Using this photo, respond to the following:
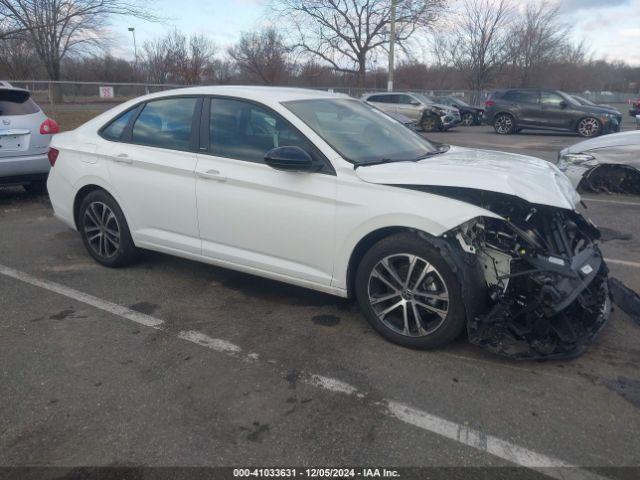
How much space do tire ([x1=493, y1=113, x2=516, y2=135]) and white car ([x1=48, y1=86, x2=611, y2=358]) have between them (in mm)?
18040

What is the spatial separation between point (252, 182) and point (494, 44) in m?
42.0

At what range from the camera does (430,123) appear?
2209 centimetres

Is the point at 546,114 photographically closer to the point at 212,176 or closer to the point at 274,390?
the point at 212,176

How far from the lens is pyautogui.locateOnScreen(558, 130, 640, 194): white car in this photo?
798 cm

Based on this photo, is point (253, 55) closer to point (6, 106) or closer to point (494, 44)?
point (494, 44)

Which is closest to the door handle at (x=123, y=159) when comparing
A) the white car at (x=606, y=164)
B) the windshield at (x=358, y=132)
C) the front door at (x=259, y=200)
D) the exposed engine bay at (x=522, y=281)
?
the front door at (x=259, y=200)

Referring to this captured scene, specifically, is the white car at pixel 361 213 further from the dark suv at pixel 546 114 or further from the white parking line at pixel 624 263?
the dark suv at pixel 546 114

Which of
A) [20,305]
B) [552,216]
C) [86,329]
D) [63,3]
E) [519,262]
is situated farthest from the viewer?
[63,3]

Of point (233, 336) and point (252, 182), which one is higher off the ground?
point (252, 182)

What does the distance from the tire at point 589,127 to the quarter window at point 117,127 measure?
1850cm

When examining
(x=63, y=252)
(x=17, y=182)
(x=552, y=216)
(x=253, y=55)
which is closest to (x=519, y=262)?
(x=552, y=216)

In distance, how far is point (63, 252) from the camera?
564 cm

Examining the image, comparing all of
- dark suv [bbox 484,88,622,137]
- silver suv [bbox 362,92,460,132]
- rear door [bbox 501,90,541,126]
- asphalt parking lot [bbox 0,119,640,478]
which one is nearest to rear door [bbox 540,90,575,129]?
dark suv [bbox 484,88,622,137]

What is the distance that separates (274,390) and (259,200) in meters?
1.45
